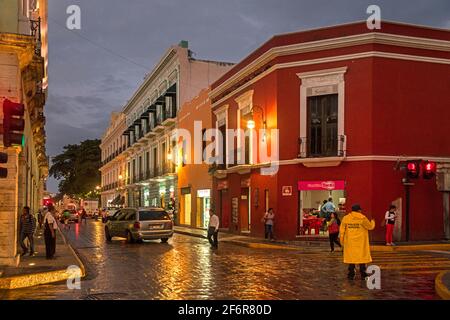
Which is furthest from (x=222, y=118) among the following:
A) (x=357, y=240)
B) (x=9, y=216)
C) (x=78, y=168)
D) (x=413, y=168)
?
(x=78, y=168)

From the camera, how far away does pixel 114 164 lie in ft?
253

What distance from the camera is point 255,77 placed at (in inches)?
1107

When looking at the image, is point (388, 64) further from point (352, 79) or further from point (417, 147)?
point (417, 147)

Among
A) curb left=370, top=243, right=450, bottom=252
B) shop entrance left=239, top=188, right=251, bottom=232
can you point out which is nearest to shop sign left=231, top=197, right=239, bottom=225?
shop entrance left=239, top=188, right=251, bottom=232

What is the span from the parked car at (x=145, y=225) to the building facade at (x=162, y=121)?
728 inches

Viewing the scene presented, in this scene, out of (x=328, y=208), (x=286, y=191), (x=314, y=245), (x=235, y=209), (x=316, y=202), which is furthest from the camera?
(x=235, y=209)

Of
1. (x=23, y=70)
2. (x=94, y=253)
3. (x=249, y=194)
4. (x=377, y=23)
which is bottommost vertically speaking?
(x=94, y=253)

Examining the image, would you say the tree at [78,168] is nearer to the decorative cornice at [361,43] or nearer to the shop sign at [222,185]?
the shop sign at [222,185]

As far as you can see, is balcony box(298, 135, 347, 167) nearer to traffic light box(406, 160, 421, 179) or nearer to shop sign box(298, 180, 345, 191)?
shop sign box(298, 180, 345, 191)

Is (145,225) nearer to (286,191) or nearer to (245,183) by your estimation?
(286,191)

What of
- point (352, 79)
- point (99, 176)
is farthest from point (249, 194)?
point (99, 176)

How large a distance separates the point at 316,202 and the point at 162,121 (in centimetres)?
2398

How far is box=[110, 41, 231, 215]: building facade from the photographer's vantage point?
43406mm
